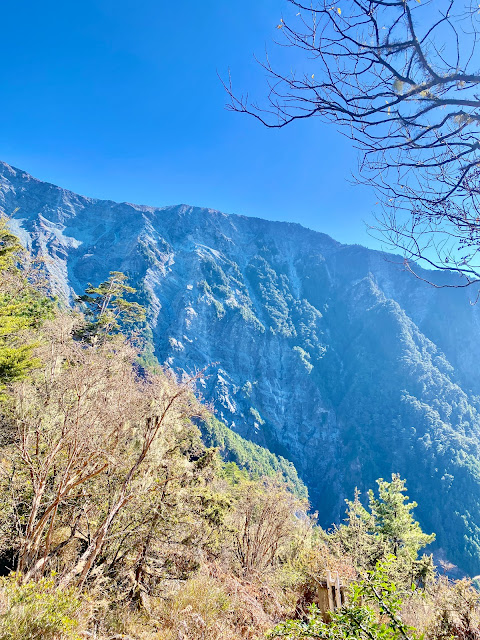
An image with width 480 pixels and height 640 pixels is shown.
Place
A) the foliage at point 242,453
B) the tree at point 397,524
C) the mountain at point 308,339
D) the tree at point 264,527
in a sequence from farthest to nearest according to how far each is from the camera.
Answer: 1. the mountain at point 308,339
2. the foliage at point 242,453
3. the tree at point 397,524
4. the tree at point 264,527

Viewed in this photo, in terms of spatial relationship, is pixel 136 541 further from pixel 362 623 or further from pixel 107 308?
pixel 107 308

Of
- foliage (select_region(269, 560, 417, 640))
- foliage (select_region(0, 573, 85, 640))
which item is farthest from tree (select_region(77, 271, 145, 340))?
foliage (select_region(269, 560, 417, 640))

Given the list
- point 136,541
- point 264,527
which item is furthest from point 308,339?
point 136,541

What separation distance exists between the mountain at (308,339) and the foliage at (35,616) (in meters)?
95.8

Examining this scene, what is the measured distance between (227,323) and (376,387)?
231 ft

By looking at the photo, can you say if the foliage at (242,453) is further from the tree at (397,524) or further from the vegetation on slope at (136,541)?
the vegetation on slope at (136,541)

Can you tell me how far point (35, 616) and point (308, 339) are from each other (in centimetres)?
15245

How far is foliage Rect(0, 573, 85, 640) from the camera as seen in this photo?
287 centimetres

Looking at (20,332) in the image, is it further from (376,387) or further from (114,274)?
(376,387)

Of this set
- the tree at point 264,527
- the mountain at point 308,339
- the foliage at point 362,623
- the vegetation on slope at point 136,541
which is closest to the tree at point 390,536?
the vegetation on slope at point 136,541

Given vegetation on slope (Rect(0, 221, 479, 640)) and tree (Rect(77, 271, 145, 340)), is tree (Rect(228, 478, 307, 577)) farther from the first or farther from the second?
tree (Rect(77, 271, 145, 340))

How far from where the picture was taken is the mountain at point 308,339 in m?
100

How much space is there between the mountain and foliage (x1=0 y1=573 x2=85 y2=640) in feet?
314

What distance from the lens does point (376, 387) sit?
129m
